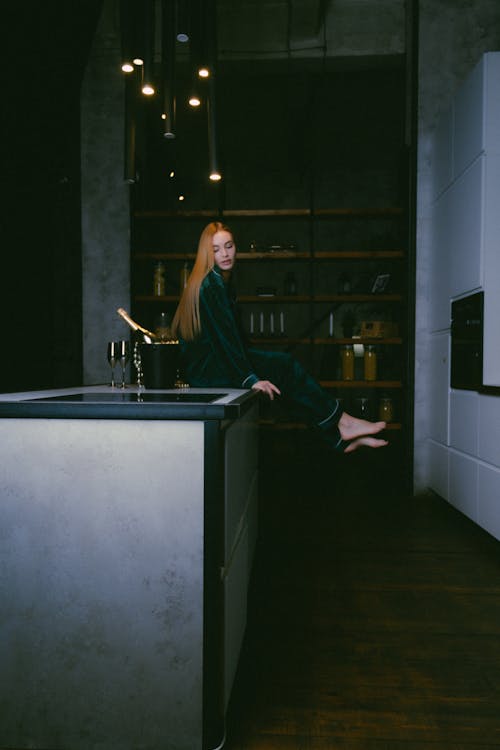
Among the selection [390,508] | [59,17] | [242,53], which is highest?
[242,53]

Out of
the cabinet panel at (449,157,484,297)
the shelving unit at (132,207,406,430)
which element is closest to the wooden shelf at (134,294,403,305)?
the shelving unit at (132,207,406,430)

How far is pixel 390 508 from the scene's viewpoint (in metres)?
3.57

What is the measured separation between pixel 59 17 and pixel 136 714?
12.0ft

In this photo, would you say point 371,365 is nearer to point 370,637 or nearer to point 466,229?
point 466,229

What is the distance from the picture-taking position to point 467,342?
3.05m

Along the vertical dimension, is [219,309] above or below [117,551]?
above

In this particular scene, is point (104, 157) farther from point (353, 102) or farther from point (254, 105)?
point (353, 102)

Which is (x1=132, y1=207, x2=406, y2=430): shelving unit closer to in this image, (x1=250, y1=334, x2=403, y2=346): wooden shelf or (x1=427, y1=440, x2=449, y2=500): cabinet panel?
(x1=250, y1=334, x2=403, y2=346): wooden shelf

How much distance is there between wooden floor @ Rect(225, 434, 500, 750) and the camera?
4.42 feet

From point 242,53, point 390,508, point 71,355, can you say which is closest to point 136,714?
point 390,508

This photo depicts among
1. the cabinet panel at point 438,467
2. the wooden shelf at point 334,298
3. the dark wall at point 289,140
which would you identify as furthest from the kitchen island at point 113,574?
the dark wall at point 289,140

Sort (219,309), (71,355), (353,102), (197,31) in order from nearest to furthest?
(197,31)
(219,309)
(71,355)
(353,102)

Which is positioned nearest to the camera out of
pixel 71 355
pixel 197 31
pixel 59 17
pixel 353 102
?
pixel 197 31

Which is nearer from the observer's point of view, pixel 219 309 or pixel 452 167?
pixel 219 309
